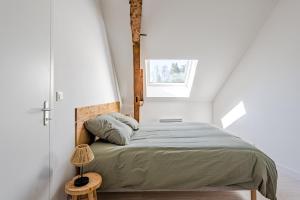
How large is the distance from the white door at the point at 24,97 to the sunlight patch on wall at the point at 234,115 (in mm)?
3726

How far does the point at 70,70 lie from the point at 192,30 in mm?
2325

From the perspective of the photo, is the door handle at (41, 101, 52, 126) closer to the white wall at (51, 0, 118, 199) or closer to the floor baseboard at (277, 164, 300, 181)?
the white wall at (51, 0, 118, 199)

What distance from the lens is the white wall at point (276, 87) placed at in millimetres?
2633

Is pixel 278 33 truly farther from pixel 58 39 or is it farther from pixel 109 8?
pixel 58 39

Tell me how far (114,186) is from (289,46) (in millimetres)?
2955

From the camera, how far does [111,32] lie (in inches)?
135

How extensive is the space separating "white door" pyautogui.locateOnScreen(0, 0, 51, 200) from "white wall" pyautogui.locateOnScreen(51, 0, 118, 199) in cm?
16

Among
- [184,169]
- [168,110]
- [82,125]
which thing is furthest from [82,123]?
[168,110]

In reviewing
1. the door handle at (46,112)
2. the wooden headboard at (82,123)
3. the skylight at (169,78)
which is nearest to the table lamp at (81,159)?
the door handle at (46,112)

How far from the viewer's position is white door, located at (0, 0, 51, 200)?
1.02m

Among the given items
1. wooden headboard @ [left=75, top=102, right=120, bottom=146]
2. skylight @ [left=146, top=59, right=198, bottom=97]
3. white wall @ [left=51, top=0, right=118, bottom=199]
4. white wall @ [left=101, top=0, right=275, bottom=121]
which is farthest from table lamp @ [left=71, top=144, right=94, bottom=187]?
skylight @ [left=146, top=59, right=198, bottom=97]

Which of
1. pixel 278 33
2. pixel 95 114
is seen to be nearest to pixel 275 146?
pixel 278 33

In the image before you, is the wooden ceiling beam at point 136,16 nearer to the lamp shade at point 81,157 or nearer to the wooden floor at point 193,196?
the lamp shade at point 81,157

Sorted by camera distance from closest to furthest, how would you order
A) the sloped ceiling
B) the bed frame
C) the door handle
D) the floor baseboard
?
1. the door handle
2. the bed frame
3. the floor baseboard
4. the sloped ceiling
